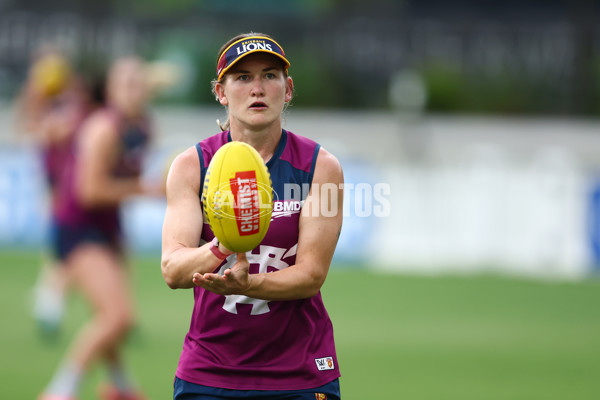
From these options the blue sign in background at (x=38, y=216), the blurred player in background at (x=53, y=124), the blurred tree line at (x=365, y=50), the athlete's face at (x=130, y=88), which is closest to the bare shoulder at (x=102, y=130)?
the athlete's face at (x=130, y=88)

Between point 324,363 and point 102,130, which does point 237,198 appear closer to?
point 324,363

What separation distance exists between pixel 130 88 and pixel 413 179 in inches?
308

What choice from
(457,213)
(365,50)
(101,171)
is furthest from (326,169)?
(365,50)

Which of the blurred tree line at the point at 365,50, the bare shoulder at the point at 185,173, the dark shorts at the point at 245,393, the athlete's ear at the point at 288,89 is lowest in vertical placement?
the dark shorts at the point at 245,393

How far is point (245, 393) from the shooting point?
160 inches

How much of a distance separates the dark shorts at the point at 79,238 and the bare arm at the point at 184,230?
12.8 ft

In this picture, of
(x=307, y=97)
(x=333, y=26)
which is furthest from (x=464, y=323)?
(x=333, y=26)

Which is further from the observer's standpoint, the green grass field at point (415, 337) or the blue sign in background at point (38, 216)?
the blue sign in background at point (38, 216)

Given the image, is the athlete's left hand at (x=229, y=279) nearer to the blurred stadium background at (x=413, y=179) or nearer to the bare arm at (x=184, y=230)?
the bare arm at (x=184, y=230)

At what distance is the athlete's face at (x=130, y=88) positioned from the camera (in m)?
8.10

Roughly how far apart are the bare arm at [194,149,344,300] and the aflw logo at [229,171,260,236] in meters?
0.29

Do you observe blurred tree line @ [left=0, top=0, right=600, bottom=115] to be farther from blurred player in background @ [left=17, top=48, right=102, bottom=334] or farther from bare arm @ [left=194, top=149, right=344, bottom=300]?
bare arm @ [left=194, top=149, right=344, bottom=300]

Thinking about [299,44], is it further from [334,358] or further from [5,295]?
[334,358]

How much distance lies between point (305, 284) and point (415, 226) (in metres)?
11.3
